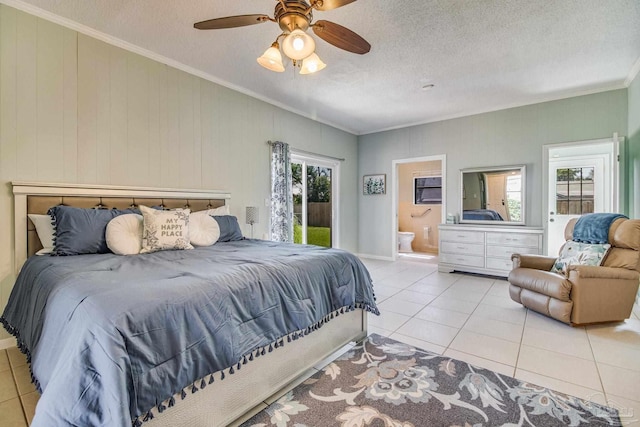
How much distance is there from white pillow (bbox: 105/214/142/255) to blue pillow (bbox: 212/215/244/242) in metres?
0.79

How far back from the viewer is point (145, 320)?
122cm

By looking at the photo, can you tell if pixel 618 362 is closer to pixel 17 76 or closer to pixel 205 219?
pixel 205 219

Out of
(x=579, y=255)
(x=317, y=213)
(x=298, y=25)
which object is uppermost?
(x=298, y=25)

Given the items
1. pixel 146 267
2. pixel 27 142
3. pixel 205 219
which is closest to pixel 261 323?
pixel 146 267

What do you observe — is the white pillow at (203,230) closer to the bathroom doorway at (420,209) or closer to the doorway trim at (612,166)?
the doorway trim at (612,166)

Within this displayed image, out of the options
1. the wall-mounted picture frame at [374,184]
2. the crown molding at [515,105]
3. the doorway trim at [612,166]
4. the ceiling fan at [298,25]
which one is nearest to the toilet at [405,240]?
the wall-mounted picture frame at [374,184]

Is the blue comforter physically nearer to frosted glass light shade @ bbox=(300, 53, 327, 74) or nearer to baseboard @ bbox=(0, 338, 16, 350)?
baseboard @ bbox=(0, 338, 16, 350)

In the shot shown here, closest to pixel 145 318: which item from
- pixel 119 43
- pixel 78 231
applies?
pixel 78 231

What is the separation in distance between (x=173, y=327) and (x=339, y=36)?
2088mm

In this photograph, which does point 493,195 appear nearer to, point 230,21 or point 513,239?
point 513,239

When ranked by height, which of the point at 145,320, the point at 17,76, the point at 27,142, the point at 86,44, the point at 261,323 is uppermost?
the point at 86,44

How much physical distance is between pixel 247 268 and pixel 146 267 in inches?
26.5

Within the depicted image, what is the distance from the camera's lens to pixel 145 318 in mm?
1219

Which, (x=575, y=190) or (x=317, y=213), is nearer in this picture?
(x=575, y=190)
